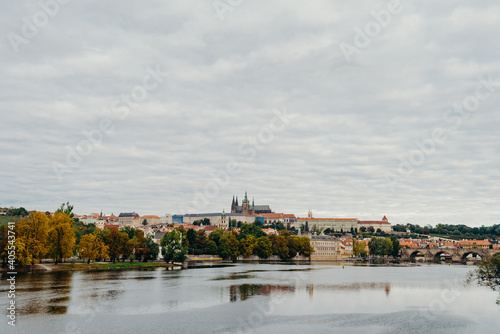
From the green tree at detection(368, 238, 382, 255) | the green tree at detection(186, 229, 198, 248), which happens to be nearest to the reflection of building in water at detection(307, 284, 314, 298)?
the green tree at detection(186, 229, 198, 248)

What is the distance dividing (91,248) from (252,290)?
39.6m

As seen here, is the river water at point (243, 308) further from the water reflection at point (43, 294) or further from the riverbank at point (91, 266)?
the riverbank at point (91, 266)

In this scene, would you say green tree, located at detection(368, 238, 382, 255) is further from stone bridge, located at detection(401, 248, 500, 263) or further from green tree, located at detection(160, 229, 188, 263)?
green tree, located at detection(160, 229, 188, 263)

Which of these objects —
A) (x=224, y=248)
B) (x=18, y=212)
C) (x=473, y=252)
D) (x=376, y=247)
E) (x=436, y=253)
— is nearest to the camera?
(x=224, y=248)

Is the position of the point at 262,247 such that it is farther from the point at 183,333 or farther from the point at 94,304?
the point at 183,333

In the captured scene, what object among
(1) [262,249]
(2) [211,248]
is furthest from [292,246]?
(2) [211,248]

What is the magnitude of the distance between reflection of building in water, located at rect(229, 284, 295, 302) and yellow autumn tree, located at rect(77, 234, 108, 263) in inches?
1354

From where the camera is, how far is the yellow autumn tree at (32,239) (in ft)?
195

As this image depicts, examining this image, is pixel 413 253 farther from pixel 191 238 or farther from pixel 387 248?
pixel 191 238

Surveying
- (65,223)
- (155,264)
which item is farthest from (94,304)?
(155,264)

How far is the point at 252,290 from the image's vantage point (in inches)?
1994

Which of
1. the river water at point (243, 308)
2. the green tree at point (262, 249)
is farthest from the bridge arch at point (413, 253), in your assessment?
the river water at point (243, 308)

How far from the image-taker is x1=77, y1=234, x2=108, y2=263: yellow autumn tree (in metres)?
78.1

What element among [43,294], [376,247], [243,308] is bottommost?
[243,308]
